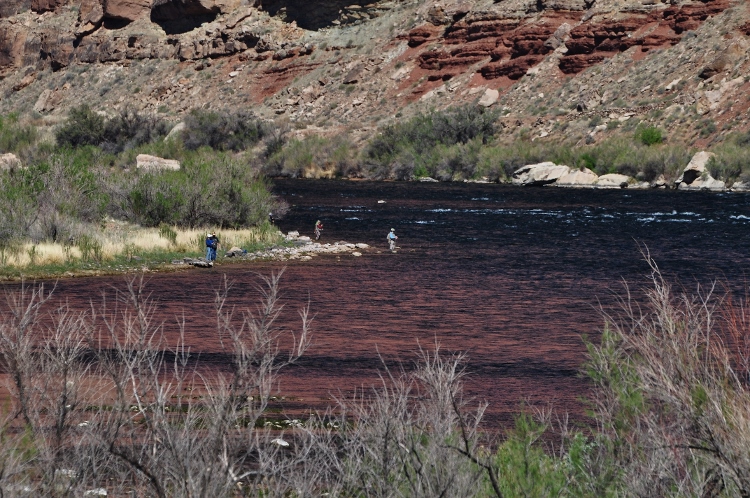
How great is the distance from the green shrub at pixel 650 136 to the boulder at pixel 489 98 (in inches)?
677

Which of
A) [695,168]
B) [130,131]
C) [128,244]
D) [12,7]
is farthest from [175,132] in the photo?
[12,7]

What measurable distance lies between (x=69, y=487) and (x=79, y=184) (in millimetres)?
26958

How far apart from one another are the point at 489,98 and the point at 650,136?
18768 millimetres

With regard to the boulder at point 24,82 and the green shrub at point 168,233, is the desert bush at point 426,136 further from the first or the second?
the boulder at point 24,82

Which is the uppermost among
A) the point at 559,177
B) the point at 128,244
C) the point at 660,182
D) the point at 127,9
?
the point at 128,244

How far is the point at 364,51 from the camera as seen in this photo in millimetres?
91438

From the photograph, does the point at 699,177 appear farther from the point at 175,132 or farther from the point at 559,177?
the point at 175,132

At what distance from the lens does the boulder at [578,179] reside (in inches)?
2339

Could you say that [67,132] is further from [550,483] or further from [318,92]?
[550,483]

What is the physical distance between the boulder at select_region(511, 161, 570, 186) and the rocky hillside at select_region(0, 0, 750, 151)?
17.7ft

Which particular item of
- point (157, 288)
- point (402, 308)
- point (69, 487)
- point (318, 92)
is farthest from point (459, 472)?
point (318, 92)

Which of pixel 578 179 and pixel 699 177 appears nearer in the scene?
pixel 699 177

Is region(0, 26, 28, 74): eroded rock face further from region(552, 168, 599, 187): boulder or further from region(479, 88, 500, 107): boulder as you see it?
region(552, 168, 599, 187): boulder

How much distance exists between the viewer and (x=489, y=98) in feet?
254
